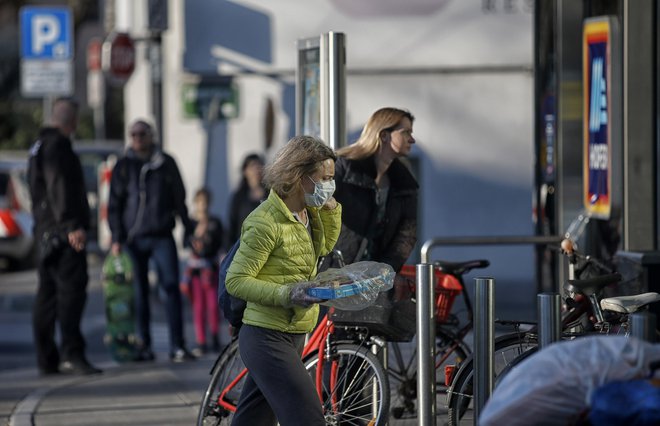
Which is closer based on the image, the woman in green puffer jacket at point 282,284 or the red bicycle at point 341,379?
the woman in green puffer jacket at point 282,284

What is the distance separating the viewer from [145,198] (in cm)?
1072

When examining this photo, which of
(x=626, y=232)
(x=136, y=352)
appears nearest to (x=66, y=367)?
(x=136, y=352)

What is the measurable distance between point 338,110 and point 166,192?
11.5 ft

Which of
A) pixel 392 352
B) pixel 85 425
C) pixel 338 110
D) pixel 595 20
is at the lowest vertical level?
pixel 85 425

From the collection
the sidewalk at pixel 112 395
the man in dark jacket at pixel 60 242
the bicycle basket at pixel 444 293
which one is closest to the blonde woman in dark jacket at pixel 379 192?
the bicycle basket at pixel 444 293

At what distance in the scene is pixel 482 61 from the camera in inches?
599

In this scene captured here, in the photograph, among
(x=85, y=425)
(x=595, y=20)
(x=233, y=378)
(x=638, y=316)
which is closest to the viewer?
(x=638, y=316)

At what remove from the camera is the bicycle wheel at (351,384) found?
6039mm

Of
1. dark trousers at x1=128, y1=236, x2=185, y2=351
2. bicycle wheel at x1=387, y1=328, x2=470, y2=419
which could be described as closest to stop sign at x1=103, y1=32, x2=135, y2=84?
dark trousers at x1=128, y1=236, x2=185, y2=351

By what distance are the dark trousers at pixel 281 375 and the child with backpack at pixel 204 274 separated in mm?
5971

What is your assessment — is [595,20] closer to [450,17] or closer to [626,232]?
[626,232]

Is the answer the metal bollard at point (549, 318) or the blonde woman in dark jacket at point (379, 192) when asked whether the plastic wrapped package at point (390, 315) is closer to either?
the blonde woman in dark jacket at point (379, 192)

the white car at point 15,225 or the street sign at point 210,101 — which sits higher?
the street sign at point 210,101

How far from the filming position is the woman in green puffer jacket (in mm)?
5207
